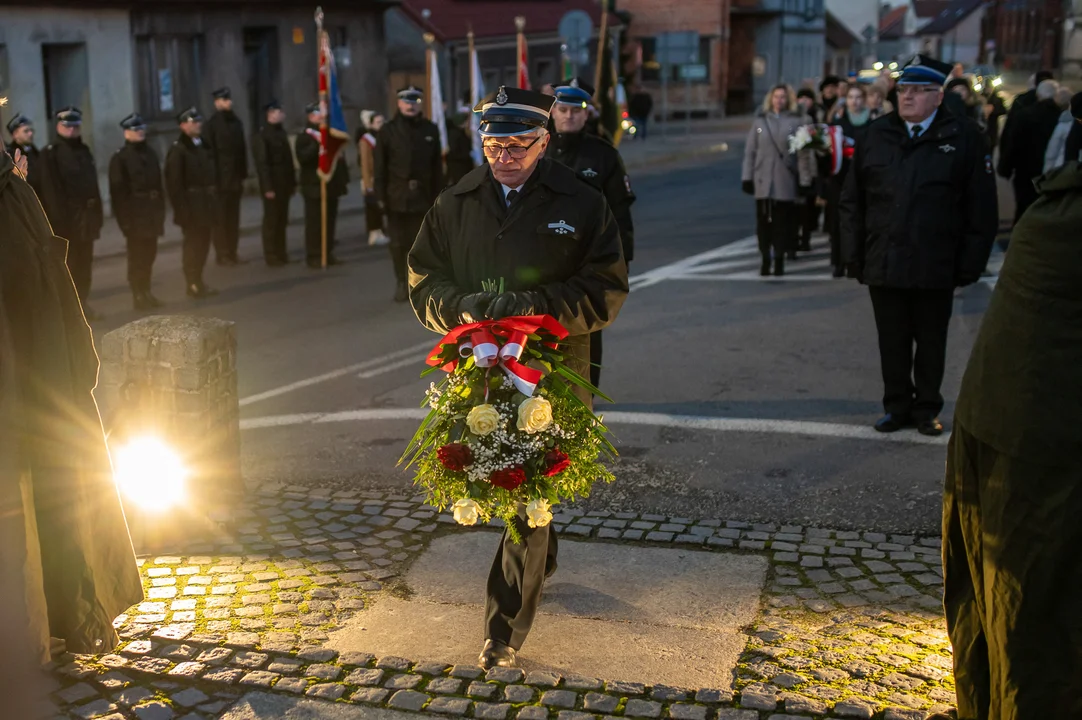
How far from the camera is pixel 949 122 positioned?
8281 millimetres

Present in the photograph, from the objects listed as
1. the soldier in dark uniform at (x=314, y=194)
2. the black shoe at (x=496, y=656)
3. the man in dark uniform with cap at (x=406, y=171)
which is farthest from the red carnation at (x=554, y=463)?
the soldier in dark uniform at (x=314, y=194)

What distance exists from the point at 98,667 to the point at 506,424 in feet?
5.94

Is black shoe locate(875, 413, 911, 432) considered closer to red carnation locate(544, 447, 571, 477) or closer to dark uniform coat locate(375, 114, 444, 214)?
red carnation locate(544, 447, 571, 477)

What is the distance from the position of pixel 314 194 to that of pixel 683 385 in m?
8.85

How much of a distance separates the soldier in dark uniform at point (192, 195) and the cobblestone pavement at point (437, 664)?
8065 mm

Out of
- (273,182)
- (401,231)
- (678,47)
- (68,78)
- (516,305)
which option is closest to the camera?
(516,305)

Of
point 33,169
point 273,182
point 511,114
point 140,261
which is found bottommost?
point 140,261

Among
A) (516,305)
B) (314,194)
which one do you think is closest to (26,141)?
(314,194)

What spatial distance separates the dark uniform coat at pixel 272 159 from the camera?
1745 cm

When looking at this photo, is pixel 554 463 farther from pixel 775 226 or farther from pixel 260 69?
pixel 260 69

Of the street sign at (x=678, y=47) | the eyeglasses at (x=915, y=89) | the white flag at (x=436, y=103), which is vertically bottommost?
the white flag at (x=436, y=103)

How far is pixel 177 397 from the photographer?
22.6 ft

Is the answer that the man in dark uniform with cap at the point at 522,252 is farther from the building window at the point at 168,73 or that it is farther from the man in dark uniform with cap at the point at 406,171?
the building window at the point at 168,73

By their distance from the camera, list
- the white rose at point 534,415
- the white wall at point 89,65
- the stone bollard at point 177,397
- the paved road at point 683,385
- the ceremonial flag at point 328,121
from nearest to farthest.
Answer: the white rose at point 534,415, the stone bollard at point 177,397, the paved road at point 683,385, the ceremonial flag at point 328,121, the white wall at point 89,65
